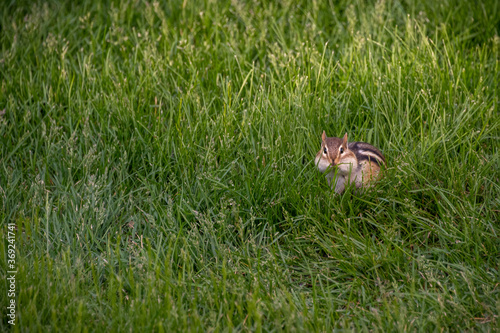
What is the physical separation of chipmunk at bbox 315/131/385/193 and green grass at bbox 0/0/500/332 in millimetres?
125

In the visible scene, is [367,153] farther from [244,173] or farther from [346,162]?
[244,173]

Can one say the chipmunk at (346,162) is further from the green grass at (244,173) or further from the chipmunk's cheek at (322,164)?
the green grass at (244,173)

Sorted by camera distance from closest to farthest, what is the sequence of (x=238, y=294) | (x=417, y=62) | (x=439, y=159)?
(x=238, y=294) < (x=439, y=159) < (x=417, y=62)

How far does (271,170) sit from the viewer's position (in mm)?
3877

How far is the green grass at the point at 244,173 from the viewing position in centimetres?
294

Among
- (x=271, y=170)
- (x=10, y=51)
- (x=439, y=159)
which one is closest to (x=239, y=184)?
(x=271, y=170)

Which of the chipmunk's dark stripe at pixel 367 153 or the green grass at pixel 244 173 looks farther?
the chipmunk's dark stripe at pixel 367 153

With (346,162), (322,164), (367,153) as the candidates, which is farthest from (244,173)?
(367,153)

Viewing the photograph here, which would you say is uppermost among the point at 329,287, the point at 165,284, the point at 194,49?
the point at 194,49

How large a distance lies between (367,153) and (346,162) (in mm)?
222

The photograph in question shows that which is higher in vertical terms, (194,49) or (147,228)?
(194,49)

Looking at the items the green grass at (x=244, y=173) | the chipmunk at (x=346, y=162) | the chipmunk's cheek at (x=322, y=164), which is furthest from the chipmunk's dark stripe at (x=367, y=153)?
the chipmunk's cheek at (x=322, y=164)

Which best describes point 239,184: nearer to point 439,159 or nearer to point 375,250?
point 375,250

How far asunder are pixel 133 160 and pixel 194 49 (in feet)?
5.64
